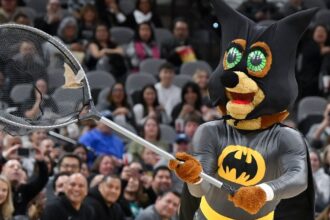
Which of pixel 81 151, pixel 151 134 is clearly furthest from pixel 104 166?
pixel 151 134

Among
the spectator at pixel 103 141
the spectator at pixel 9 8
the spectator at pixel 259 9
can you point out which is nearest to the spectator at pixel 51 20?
the spectator at pixel 9 8

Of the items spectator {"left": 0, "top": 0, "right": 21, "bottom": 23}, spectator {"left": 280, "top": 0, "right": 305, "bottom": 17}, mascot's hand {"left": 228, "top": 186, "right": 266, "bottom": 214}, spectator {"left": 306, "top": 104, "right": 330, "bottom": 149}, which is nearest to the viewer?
mascot's hand {"left": 228, "top": 186, "right": 266, "bottom": 214}

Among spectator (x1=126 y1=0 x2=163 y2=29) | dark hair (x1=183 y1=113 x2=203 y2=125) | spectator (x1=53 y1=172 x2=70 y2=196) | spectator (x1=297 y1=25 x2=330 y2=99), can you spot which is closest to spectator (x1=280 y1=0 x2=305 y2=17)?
spectator (x1=297 y1=25 x2=330 y2=99)

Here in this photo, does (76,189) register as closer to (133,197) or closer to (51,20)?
(133,197)

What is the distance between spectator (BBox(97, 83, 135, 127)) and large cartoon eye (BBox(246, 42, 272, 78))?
5.12 m

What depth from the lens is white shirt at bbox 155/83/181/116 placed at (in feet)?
43.7

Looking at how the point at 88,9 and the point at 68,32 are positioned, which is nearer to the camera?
the point at 68,32

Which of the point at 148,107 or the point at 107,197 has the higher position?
the point at 148,107

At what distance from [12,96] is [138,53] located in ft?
22.9

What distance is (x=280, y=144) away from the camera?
7258mm

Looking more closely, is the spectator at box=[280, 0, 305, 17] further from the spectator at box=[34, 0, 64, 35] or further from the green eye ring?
the green eye ring

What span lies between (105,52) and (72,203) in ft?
14.4

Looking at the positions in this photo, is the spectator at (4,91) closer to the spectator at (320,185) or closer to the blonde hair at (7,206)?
the blonde hair at (7,206)

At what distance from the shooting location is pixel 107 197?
32.9 feet
